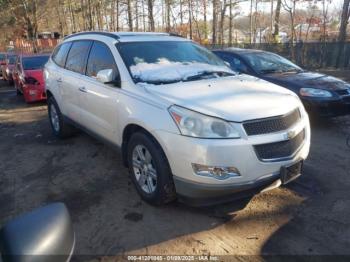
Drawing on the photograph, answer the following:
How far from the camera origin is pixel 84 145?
5.93 metres

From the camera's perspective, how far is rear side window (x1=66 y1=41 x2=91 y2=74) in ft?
15.9

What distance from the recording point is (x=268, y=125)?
3121 millimetres

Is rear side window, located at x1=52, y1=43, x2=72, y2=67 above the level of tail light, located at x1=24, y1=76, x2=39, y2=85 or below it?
above

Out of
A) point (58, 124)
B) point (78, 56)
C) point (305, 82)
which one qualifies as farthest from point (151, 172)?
point (305, 82)

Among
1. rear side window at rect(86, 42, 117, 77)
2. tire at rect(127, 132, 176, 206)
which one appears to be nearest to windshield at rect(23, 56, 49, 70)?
rear side window at rect(86, 42, 117, 77)

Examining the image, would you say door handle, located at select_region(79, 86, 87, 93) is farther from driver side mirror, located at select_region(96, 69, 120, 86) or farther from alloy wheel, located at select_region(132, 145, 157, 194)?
alloy wheel, located at select_region(132, 145, 157, 194)

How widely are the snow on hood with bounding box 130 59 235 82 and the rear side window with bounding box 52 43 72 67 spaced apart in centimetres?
217

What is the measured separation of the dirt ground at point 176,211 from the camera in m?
3.00

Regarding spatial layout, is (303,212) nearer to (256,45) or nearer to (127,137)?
(127,137)

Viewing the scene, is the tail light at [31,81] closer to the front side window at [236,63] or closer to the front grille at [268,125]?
the front side window at [236,63]

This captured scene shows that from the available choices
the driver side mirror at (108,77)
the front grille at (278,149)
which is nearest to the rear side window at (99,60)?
the driver side mirror at (108,77)

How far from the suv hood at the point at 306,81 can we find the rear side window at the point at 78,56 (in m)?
3.51

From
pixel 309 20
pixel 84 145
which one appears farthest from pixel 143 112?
pixel 309 20

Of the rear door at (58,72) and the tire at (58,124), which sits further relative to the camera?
the tire at (58,124)
